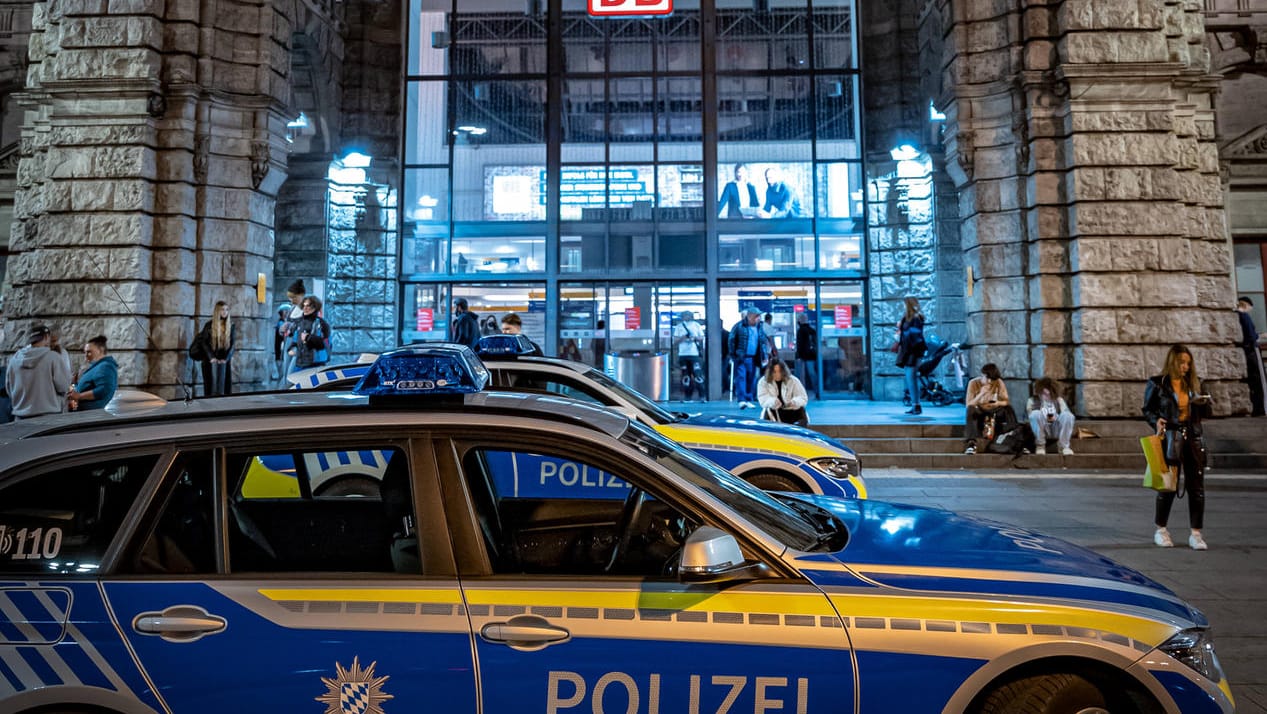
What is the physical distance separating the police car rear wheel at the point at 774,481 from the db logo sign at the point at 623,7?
13245 millimetres

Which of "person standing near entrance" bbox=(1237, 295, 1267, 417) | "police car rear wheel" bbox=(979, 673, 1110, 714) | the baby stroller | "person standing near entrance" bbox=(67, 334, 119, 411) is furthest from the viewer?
the baby stroller

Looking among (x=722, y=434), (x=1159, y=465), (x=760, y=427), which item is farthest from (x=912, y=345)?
(x=722, y=434)

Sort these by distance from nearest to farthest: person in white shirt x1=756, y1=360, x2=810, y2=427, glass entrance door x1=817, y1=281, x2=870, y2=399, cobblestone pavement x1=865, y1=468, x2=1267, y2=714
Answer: cobblestone pavement x1=865, y1=468, x2=1267, y2=714
person in white shirt x1=756, y1=360, x2=810, y2=427
glass entrance door x1=817, y1=281, x2=870, y2=399

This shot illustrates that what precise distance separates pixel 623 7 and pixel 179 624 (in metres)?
16.7

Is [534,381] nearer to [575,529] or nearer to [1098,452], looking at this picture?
[575,529]

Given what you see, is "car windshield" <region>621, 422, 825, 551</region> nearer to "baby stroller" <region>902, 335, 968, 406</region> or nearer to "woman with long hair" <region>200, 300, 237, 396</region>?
"woman with long hair" <region>200, 300, 237, 396</region>

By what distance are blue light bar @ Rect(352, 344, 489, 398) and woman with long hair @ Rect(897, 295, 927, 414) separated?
12.2 metres

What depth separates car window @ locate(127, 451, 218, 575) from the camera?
220cm

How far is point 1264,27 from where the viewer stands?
662 inches

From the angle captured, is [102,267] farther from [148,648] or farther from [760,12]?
[760,12]

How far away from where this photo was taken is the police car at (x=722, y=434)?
5.98 metres

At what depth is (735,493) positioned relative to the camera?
9.05 ft

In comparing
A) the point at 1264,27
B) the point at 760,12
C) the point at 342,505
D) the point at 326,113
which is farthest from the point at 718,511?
the point at 1264,27

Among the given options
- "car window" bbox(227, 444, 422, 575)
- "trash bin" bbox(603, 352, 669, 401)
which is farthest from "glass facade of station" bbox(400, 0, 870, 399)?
"car window" bbox(227, 444, 422, 575)
